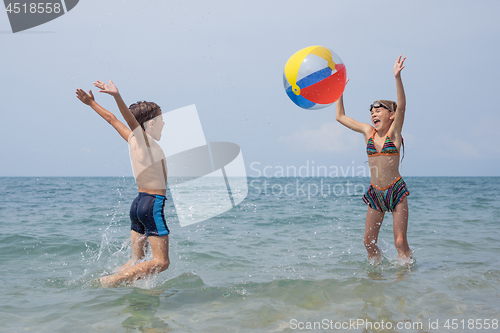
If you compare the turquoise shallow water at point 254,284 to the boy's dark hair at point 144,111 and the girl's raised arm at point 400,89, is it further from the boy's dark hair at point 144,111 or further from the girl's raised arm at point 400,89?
the girl's raised arm at point 400,89

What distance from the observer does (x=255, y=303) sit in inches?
153

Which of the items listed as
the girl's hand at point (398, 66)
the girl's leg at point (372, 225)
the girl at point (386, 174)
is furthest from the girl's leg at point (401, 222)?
the girl's hand at point (398, 66)

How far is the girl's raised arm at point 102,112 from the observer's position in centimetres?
422

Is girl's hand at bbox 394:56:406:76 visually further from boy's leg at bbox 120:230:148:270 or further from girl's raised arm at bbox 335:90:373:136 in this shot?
boy's leg at bbox 120:230:148:270

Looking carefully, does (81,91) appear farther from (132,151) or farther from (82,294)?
(82,294)

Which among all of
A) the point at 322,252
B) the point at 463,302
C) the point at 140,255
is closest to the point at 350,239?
the point at 322,252

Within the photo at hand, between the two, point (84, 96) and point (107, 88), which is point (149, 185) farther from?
point (84, 96)

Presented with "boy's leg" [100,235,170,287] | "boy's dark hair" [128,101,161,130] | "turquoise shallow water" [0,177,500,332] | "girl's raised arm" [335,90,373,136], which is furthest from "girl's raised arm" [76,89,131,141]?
"girl's raised arm" [335,90,373,136]

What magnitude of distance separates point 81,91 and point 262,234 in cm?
505

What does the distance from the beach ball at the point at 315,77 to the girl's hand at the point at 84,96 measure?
2.51 metres

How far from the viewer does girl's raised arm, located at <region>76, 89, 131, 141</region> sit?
422 cm

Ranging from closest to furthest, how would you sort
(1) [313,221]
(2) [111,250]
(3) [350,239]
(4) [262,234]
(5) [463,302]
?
(5) [463,302]
(2) [111,250]
(3) [350,239]
(4) [262,234]
(1) [313,221]

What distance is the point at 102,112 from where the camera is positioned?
4270mm

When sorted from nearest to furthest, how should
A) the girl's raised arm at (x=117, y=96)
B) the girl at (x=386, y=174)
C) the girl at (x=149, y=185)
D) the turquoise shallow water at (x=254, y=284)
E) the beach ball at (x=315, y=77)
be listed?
1. the turquoise shallow water at (x=254, y=284)
2. the girl's raised arm at (x=117, y=96)
3. the girl at (x=149, y=185)
4. the girl at (x=386, y=174)
5. the beach ball at (x=315, y=77)
